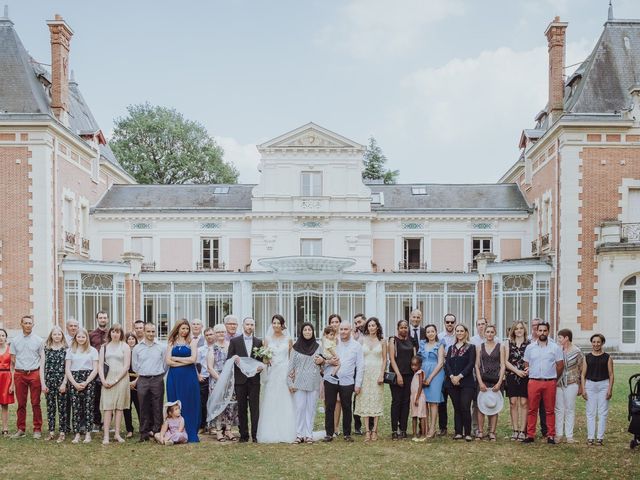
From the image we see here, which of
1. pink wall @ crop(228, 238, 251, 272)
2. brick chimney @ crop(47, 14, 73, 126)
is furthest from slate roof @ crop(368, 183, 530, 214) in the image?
brick chimney @ crop(47, 14, 73, 126)

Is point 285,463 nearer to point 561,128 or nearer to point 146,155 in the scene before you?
point 561,128

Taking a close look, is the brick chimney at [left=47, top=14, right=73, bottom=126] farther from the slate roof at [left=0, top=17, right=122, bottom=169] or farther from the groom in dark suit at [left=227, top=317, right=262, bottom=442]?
the groom in dark suit at [left=227, top=317, right=262, bottom=442]

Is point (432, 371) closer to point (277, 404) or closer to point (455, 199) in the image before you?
point (277, 404)

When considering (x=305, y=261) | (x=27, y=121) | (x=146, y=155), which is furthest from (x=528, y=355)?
(x=146, y=155)

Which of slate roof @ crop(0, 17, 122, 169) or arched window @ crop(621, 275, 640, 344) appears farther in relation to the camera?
slate roof @ crop(0, 17, 122, 169)

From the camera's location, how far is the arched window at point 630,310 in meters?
21.8

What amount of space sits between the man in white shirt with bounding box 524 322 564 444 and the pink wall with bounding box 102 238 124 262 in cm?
2269

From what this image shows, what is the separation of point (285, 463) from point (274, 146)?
21423 mm

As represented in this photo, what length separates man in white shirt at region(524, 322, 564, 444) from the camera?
29.5 ft

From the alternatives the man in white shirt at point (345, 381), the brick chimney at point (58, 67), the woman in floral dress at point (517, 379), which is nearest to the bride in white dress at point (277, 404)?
the man in white shirt at point (345, 381)

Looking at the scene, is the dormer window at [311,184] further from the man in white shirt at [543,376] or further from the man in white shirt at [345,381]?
the man in white shirt at [543,376]

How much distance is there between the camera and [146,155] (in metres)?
43.5

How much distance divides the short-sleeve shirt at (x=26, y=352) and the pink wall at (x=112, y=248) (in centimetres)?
1982

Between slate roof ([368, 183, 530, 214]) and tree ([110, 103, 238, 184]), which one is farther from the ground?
tree ([110, 103, 238, 184])
